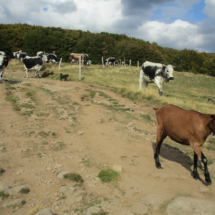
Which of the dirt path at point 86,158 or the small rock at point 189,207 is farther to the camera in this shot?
the dirt path at point 86,158

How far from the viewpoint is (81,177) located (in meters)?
4.76

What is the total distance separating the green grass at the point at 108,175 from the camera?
4.73 meters

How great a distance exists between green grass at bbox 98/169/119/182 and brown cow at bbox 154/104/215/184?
114cm

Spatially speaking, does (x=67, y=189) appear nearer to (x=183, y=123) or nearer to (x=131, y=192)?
(x=131, y=192)

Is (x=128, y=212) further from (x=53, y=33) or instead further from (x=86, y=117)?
(x=53, y=33)

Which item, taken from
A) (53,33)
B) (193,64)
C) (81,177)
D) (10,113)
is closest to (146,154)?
(81,177)

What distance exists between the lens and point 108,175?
4.86 metres

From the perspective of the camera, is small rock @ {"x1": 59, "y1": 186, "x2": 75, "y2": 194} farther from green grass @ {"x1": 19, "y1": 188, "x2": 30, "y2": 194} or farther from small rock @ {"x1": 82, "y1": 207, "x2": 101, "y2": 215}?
small rock @ {"x1": 82, "y1": 207, "x2": 101, "y2": 215}

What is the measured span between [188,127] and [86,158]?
2.46 m

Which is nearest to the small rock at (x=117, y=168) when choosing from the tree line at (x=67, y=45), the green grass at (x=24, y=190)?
the green grass at (x=24, y=190)

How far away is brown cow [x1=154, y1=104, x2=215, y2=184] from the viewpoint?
4.76 meters

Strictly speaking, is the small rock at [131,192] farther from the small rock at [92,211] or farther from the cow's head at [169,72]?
the cow's head at [169,72]

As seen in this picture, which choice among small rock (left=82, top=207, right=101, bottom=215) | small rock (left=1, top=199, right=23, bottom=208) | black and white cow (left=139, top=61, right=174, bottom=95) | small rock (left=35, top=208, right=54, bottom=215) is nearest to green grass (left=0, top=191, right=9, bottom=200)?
small rock (left=1, top=199, right=23, bottom=208)

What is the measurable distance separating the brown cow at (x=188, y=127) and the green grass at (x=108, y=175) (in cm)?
114
